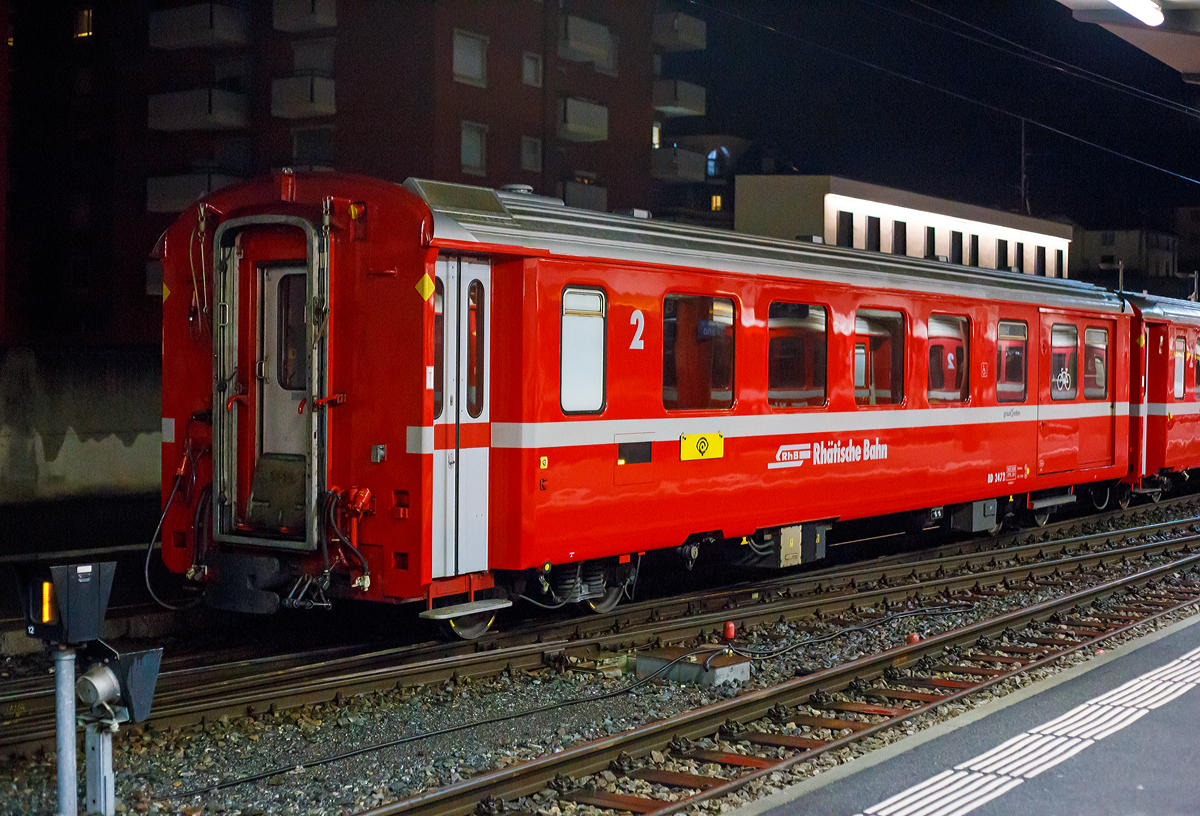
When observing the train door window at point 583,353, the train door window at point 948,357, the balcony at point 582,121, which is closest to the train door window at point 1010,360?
the train door window at point 948,357

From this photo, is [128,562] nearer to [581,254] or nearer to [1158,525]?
[581,254]

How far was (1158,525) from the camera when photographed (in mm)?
17219

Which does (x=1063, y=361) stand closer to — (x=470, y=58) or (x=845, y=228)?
(x=470, y=58)

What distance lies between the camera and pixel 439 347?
26.4 feet

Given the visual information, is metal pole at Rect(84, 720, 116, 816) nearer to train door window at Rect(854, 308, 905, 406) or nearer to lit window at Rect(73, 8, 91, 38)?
train door window at Rect(854, 308, 905, 406)

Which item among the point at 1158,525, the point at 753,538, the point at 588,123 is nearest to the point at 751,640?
the point at 753,538

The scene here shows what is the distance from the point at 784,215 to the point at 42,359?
31420 mm

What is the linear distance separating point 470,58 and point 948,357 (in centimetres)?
2205

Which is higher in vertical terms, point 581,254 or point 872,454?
point 581,254

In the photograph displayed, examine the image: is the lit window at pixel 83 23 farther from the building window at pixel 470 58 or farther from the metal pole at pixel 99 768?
the metal pole at pixel 99 768

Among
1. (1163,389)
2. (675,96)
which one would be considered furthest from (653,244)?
(675,96)

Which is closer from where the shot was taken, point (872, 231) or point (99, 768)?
point (99, 768)

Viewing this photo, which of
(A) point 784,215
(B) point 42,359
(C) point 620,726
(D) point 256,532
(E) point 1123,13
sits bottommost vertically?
(C) point 620,726

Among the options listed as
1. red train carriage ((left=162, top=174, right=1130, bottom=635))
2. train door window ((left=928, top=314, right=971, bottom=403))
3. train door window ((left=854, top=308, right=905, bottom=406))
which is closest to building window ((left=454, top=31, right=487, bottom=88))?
train door window ((left=928, top=314, right=971, bottom=403))
